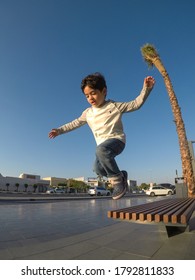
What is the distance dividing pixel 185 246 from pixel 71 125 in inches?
94.8

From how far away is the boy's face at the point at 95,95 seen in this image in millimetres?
2670

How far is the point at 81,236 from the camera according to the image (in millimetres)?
4051

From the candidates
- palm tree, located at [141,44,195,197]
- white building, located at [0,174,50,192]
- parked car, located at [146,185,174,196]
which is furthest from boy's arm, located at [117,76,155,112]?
white building, located at [0,174,50,192]

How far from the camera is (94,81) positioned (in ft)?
8.49

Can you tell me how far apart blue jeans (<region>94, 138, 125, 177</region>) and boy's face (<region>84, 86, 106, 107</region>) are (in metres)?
0.52

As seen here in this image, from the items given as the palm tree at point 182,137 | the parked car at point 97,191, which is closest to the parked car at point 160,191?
the parked car at point 97,191

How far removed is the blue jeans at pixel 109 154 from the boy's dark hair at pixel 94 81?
2.18ft

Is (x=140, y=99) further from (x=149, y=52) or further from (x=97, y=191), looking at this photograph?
(x=97, y=191)

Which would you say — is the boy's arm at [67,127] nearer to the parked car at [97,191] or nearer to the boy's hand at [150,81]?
the boy's hand at [150,81]

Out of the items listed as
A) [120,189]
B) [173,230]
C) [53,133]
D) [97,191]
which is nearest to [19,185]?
[97,191]

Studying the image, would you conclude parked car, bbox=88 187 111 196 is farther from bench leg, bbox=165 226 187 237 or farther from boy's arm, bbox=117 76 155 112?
boy's arm, bbox=117 76 155 112
